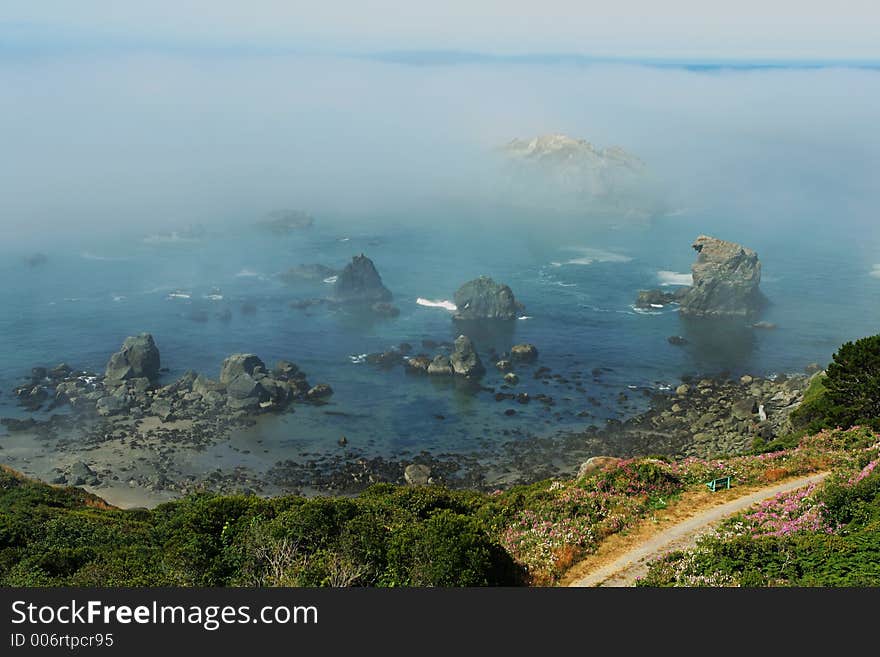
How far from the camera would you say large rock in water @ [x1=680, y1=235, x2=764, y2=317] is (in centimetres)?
12331

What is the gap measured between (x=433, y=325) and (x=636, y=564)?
96.7 m

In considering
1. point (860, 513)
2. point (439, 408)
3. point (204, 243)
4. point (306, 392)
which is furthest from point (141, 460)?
point (204, 243)

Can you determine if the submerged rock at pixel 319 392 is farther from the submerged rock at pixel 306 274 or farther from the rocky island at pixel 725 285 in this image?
the rocky island at pixel 725 285

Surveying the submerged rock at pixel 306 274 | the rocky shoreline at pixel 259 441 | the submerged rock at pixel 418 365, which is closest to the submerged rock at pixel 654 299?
the rocky shoreline at pixel 259 441

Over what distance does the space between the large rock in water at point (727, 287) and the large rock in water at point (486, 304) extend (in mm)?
27884

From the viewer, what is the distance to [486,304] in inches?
4875

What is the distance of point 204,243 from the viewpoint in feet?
607

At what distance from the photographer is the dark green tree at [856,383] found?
4403 cm

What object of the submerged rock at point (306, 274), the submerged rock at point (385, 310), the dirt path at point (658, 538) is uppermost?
the dirt path at point (658, 538)

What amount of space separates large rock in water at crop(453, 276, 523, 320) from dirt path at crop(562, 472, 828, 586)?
9049 centimetres

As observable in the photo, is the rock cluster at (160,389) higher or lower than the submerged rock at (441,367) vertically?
lower

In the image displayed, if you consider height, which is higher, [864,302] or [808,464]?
[808,464]

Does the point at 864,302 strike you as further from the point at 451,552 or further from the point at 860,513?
the point at 451,552

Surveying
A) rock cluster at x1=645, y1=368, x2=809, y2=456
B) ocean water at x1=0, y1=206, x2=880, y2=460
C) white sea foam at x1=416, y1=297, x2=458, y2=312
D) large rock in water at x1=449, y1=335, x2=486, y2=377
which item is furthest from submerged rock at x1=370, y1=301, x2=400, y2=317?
rock cluster at x1=645, y1=368, x2=809, y2=456
